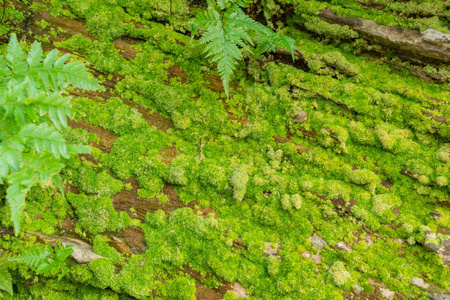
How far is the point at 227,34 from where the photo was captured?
5.56m

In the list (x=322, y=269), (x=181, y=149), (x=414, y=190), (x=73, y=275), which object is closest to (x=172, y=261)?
(x=73, y=275)

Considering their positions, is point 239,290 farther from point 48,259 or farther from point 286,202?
point 48,259

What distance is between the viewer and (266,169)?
19.5ft

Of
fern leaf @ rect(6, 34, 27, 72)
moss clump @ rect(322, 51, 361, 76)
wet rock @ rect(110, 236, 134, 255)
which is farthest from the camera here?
moss clump @ rect(322, 51, 361, 76)

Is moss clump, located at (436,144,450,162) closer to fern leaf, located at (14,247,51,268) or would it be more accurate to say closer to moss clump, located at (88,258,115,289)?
moss clump, located at (88,258,115,289)

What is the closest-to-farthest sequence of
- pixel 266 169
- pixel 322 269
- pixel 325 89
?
pixel 322 269
pixel 266 169
pixel 325 89

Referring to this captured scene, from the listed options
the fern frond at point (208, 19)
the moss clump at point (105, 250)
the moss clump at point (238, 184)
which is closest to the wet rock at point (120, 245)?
the moss clump at point (105, 250)

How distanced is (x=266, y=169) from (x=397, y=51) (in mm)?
4046

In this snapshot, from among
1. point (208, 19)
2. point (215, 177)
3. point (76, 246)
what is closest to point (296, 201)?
point (215, 177)

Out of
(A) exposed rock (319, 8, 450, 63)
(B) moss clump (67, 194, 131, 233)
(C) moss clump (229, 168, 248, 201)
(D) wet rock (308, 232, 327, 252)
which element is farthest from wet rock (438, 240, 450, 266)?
(B) moss clump (67, 194, 131, 233)

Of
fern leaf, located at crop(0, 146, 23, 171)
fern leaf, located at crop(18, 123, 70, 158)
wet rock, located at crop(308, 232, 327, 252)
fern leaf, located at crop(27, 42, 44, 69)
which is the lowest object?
wet rock, located at crop(308, 232, 327, 252)

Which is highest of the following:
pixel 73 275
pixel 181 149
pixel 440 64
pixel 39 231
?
pixel 440 64

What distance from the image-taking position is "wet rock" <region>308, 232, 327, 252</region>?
535cm

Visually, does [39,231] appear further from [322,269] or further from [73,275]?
[322,269]
